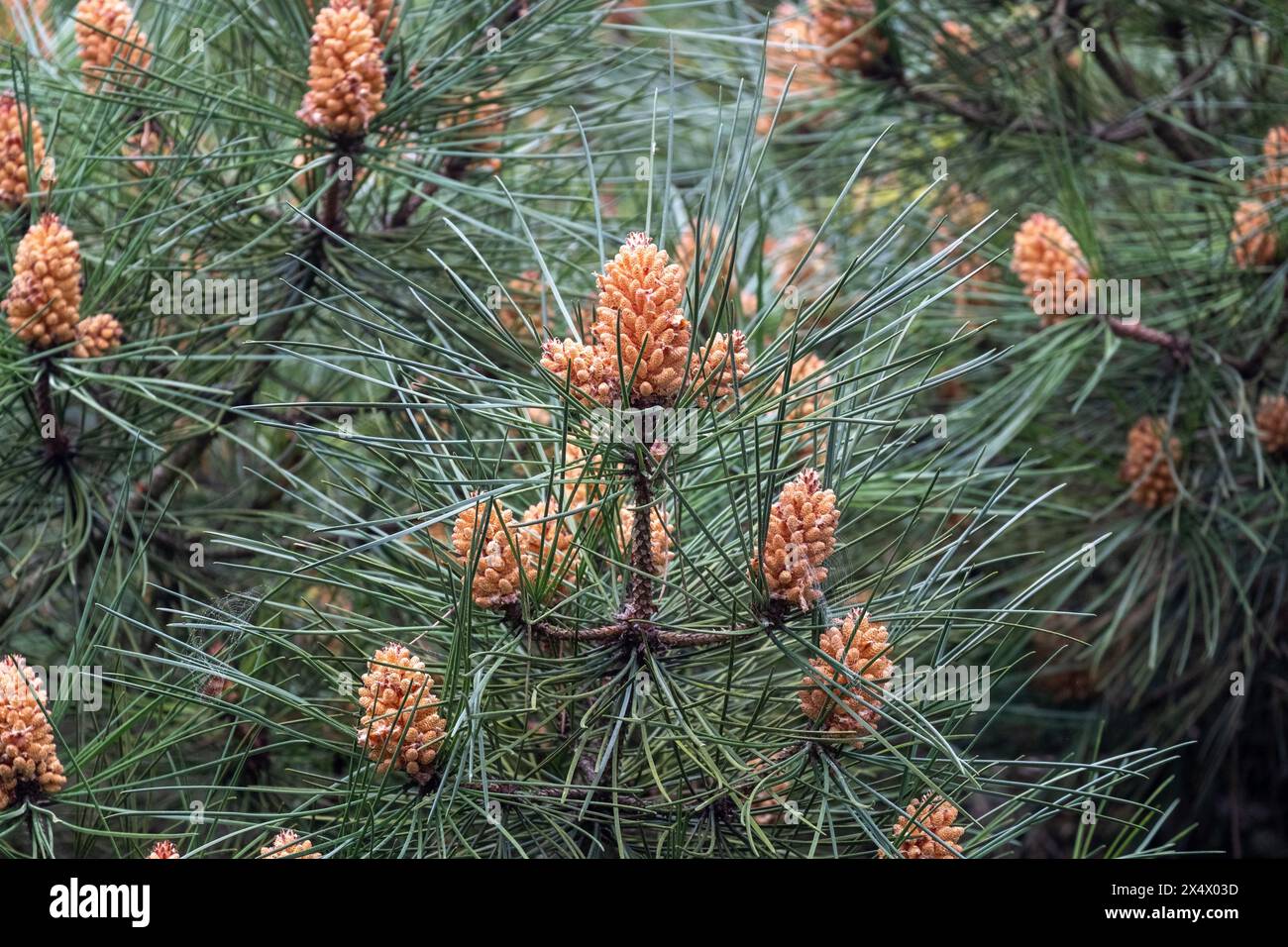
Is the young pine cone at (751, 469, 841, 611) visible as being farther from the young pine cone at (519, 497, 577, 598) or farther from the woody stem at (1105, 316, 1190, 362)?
the woody stem at (1105, 316, 1190, 362)

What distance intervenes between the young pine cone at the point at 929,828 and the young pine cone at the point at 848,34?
99 cm

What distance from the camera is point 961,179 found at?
1615mm

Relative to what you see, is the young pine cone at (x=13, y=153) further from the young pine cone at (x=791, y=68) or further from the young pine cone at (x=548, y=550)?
the young pine cone at (x=791, y=68)

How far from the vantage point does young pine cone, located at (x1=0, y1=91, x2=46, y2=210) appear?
43.3 inches

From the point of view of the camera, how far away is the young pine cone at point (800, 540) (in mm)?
720

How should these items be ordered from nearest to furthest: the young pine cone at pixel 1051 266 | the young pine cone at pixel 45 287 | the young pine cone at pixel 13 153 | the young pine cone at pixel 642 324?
the young pine cone at pixel 642 324
the young pine cone at pixel 45 287
the young pine cone at pixel 13 153
the young pine cone at pixel 1051 266

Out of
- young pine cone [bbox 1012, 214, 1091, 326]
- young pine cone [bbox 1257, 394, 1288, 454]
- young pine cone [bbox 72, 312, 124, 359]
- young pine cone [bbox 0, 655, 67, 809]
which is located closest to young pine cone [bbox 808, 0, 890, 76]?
young pine cone [bbox 1012, 214, 1091, 326]

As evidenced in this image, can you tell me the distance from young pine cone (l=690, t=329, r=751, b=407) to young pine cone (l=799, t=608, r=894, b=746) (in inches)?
5.9

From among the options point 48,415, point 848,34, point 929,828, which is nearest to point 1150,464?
point 848,34

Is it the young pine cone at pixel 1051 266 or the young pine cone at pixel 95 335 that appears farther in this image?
the young pine cone at pixel 1051 266

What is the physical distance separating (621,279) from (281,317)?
2.01 ft

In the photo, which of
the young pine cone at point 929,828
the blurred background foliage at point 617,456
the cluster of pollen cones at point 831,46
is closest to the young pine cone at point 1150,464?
the blurred background foliage at point 617,456

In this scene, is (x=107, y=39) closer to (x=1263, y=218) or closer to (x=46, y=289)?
(x=46, y=289)

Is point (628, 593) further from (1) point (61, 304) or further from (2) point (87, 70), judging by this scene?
(2) point (87, 70)
